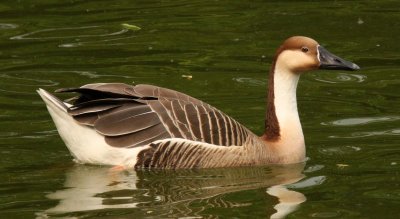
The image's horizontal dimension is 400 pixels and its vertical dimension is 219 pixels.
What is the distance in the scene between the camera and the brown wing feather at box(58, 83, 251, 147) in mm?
11109

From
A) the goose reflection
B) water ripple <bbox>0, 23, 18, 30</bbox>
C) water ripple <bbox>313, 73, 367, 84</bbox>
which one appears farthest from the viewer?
water ripple <bbox>0, 23, 18, 30</bbox>

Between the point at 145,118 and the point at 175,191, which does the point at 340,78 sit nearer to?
the point at 145,118

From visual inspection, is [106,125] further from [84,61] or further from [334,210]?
[84,61]

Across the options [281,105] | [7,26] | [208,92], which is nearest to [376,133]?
[281,105]

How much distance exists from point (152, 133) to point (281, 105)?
1352 mm

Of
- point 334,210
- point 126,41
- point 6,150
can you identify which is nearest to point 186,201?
point 334,210

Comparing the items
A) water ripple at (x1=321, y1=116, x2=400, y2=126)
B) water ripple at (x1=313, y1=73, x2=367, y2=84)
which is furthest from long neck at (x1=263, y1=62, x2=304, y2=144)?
water ripple at (x1=313, y1=73, x2=367, y2=84)

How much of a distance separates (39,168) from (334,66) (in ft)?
9.84

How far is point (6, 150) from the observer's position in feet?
37.7

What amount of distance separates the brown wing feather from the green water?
341mm

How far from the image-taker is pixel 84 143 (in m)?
11.1

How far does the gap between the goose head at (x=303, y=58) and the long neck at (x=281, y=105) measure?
0.06m

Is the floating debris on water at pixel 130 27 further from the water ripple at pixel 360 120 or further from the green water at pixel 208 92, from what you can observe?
the water ripple at pixel 360 120

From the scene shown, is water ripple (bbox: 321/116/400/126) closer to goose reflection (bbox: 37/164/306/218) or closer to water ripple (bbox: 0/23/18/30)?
goose reflection (bbox: 37/164/306/218)
